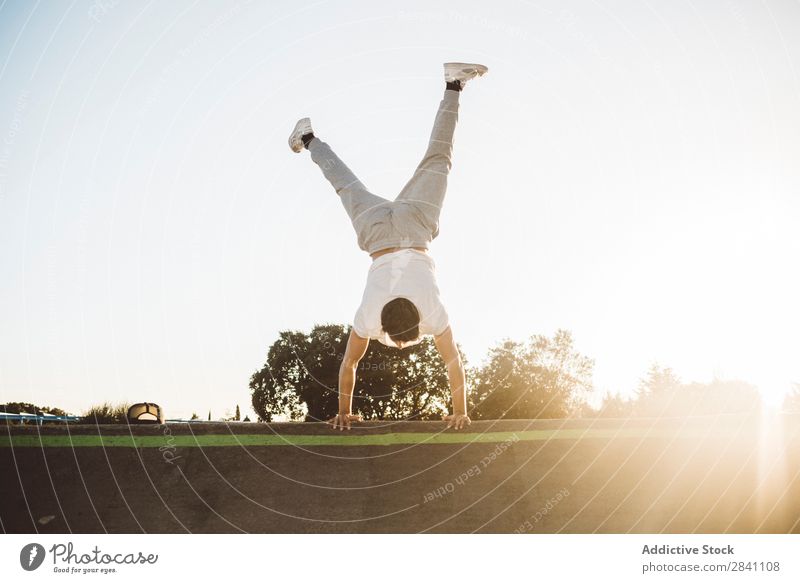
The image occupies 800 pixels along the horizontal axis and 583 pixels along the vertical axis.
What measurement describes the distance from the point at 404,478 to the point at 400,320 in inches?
45.6

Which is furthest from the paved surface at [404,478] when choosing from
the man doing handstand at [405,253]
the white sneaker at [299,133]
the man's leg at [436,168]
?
the white sneaker at [299,133]

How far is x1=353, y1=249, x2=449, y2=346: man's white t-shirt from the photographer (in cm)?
421

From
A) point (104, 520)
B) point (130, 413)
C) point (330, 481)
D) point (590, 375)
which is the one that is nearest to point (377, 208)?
point (330, 481)

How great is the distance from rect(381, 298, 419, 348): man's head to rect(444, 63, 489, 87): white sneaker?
2058 mm

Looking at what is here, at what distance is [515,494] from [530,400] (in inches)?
930

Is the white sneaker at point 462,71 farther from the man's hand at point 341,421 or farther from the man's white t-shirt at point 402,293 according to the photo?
the man's hand at point 341,421

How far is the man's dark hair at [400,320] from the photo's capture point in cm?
402

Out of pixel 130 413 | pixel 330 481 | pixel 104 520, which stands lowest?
pixel 104 520

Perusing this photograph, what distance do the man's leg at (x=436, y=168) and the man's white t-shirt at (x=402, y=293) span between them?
A: 0.45 metres

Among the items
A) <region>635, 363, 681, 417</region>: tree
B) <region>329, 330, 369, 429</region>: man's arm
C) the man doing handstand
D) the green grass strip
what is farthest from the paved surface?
<region>635, 363, 681, 417</region>: tree

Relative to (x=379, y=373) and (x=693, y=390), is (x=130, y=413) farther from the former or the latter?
(x=379, y=373)

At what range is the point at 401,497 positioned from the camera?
147 inches
